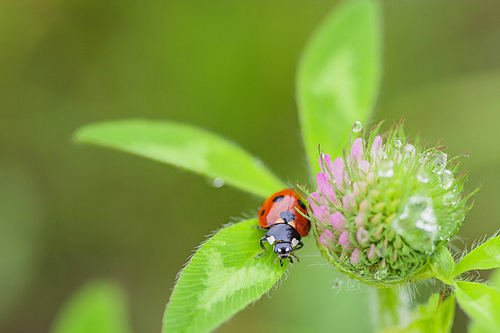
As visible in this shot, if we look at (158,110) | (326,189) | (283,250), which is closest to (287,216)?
(283,250)

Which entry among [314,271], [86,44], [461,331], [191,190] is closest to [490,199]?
[461,331]

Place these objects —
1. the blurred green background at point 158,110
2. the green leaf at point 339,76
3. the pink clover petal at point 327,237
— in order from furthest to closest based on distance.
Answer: the blurred green background at point 158,110, the green leaf at point 339,76, the pink clover petal at point 327,237

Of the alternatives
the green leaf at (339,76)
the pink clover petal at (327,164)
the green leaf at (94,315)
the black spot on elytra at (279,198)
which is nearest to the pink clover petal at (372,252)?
the pink clover petal at (327,164)

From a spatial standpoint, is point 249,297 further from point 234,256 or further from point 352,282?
point 352,282

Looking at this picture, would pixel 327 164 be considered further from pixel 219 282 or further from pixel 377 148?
pixel 219 282

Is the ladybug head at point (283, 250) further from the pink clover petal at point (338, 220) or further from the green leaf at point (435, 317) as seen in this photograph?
the green leaf at point (435, 317)

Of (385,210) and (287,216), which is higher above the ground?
(287,216)

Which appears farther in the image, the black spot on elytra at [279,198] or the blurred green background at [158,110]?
the blurred green background at [158,110]
